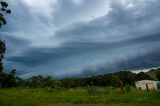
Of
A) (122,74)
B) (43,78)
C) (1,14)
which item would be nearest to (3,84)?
(43,78)

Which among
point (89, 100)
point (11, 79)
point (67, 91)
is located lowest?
point (89, 100)

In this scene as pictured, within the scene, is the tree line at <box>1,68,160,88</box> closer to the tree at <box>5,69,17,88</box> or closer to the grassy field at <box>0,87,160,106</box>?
the tree at <box>5,69,17,88</box>

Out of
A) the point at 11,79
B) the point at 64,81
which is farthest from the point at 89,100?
the point at 64,81

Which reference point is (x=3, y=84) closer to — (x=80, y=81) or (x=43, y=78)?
(x=43, y=78)

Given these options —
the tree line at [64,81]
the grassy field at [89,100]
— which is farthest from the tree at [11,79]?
the grassy field at [89,100]

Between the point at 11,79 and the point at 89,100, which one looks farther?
the point at 11,79

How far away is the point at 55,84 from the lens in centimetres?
6725

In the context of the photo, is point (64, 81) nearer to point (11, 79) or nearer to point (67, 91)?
point (11, 79)

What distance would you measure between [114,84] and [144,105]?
55.0m

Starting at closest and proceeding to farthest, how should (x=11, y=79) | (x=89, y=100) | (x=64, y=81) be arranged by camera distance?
1. (x=89, y=100)
2. (x=11, y=79)
3. (x=64, y=81)

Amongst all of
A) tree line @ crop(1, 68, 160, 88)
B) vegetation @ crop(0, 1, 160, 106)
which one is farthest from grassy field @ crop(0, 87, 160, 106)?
tree line @ crop(1, 68, 160, 88)

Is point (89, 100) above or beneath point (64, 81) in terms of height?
beneath

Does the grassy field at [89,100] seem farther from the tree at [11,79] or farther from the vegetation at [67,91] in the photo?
the tree at [11,79]

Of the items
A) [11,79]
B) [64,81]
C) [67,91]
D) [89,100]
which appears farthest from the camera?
[64,81]
